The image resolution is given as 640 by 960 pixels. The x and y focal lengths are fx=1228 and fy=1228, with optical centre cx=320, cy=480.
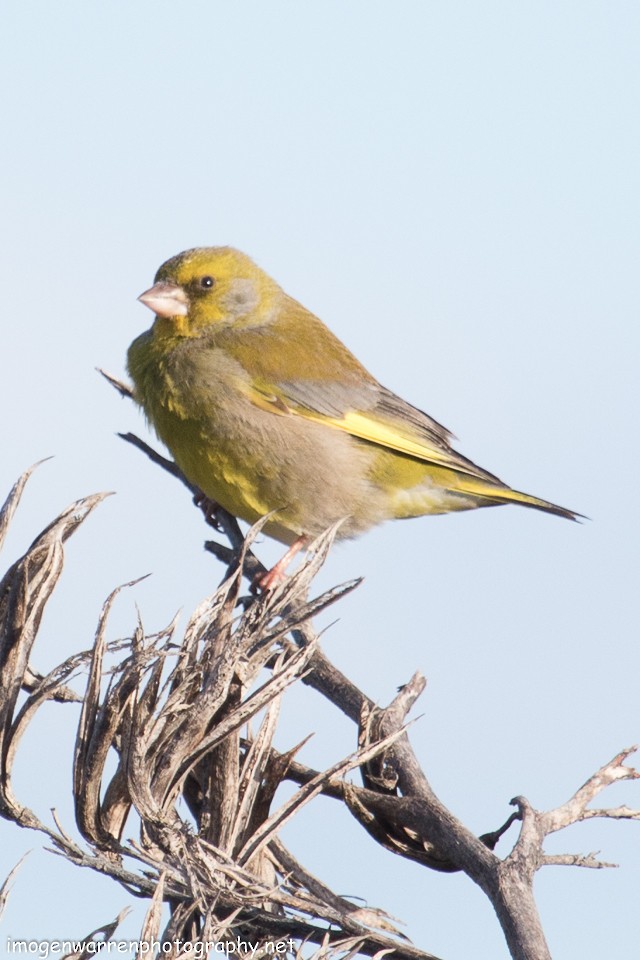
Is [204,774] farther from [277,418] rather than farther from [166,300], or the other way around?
[166,300]

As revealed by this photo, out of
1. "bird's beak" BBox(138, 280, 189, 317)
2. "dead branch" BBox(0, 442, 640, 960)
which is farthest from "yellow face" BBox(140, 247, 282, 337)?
"dead branch" BBox(0, 442, 640, 960)

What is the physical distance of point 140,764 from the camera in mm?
2373

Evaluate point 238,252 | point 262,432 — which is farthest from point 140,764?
point 238,252

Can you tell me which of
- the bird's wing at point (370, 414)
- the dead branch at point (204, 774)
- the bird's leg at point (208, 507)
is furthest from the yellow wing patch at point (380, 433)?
the dead branch at point (204, 774)

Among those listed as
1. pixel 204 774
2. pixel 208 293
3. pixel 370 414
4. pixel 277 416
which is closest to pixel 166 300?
pixel 208 293

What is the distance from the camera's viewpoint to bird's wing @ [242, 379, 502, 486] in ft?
18.3

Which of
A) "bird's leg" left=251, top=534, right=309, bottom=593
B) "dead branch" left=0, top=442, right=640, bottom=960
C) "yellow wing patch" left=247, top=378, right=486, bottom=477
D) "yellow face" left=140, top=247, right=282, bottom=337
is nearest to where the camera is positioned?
"dead branch" left=0, top=442, right=640, bottom=960

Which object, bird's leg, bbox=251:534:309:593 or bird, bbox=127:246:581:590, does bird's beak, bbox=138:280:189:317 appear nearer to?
bird, bbox=127:246:581:590

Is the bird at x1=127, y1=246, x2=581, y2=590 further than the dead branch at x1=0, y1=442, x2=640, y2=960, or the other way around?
the bird at x1=127, y1=246, x2=581, y2=590

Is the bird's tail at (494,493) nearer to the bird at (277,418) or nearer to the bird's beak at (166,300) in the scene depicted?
the bird at (277,418)

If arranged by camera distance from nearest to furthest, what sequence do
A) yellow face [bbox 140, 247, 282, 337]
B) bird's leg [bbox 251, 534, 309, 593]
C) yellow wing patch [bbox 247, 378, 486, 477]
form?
bird's leg [bbox 251, 534, 309, 593] → yellow wing patch [bbox 247, 378, 486, 477] → yellow face [bbox 140, 247, 282, 337]

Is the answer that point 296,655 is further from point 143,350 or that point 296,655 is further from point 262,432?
point 143,350

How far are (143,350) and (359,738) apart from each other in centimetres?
304

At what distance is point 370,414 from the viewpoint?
227 inches
